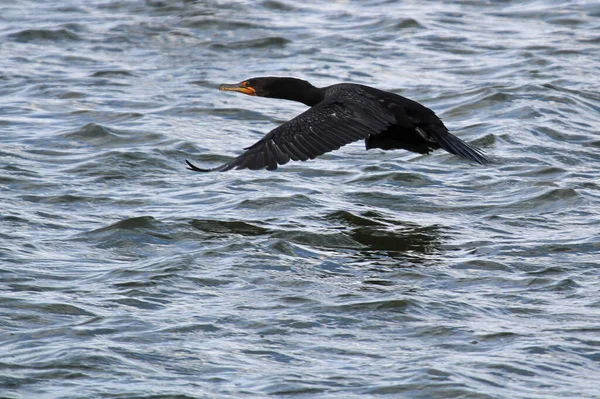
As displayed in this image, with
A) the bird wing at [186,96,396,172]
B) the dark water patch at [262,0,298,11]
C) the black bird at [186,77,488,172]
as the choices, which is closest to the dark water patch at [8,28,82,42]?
the dark water patch at [262,0,298,11]

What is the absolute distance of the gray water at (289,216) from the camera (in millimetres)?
5668

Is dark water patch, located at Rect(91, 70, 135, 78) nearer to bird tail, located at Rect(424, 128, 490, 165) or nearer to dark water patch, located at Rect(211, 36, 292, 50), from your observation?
dark water patch, located at Rect(211, 36, 292, 50)

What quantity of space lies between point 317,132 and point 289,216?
2.80ft

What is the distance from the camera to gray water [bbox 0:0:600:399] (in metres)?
5.67

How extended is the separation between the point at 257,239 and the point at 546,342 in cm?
248

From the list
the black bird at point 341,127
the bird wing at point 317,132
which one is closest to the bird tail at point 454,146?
the black bird at point 341,127

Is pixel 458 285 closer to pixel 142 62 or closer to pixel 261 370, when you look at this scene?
pixel 261 370

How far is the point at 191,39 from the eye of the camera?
551 inches

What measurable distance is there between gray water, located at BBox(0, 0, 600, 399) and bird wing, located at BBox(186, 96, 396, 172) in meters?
0.62

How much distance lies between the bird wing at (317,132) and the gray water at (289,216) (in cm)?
62

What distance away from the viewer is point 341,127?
7.90 meters

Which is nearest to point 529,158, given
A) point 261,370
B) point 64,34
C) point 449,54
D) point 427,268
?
point 427,268

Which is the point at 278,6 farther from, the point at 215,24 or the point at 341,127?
the point at 341,127

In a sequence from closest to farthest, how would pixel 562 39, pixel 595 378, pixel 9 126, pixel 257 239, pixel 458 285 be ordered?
1. pixel 595 378
2. pixel 458 285
3. pixel 257 239
4. pixel 9 126
5. pixel 562 39
